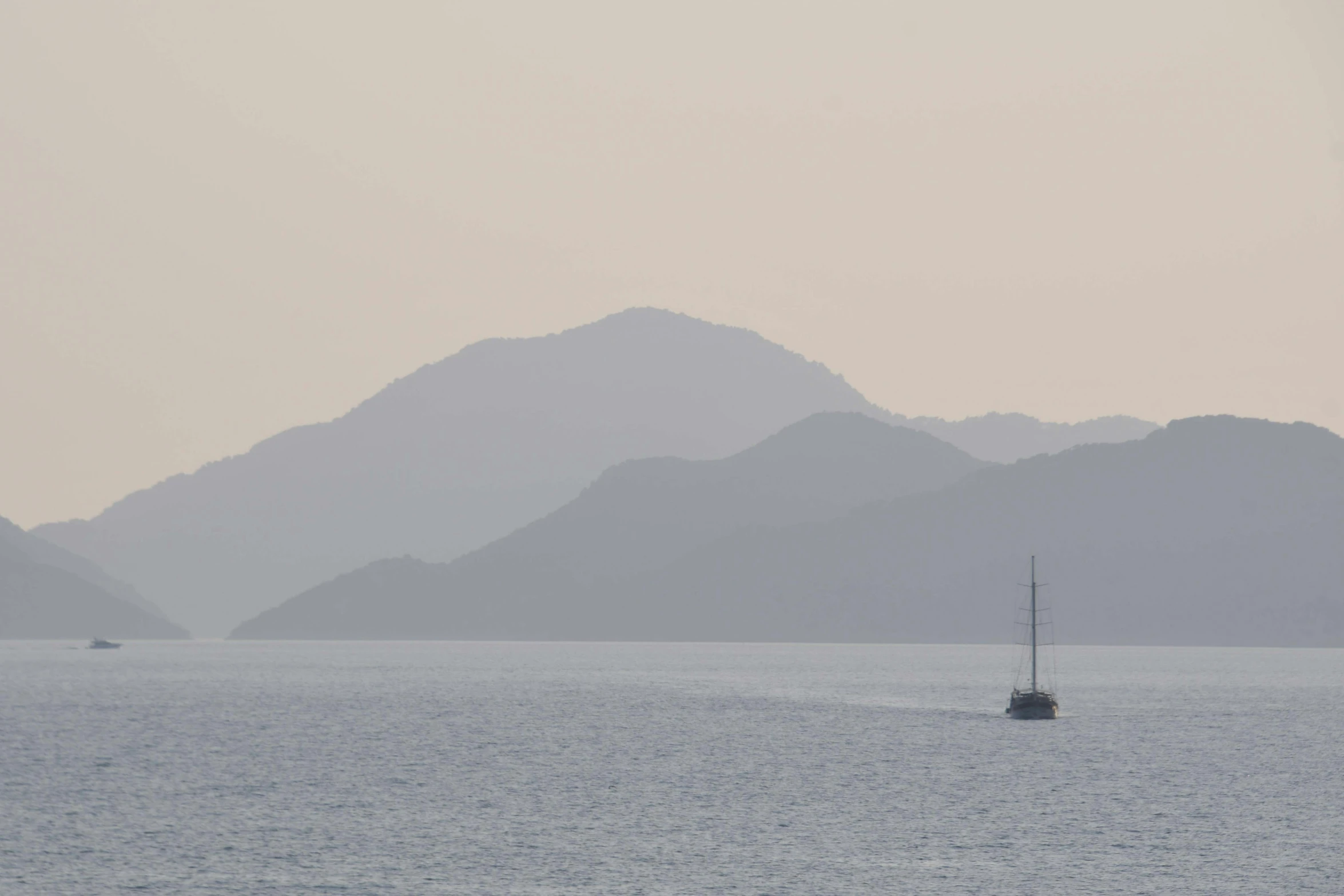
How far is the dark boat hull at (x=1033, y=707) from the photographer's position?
19288cm

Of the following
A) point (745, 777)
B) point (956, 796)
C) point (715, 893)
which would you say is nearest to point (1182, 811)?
point (956, 796)

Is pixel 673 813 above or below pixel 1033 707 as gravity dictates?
below

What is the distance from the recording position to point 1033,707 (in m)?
193

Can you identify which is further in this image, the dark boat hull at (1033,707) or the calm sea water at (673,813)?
the dark boat hull at (1033,707)

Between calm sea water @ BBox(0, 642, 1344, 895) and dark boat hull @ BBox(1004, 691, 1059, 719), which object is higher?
dark boat hull @ BBox(1004, 691, 1059, 719)

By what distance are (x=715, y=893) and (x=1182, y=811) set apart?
4490 cm

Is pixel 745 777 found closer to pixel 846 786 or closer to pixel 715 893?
pixel 846 786

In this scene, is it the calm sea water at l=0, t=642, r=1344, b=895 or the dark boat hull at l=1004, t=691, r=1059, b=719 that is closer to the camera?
the calm sea water at l=0, t=642, r=1344, b=895

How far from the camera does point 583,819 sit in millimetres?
→ 113188

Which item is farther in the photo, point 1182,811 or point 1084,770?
point 1084,770

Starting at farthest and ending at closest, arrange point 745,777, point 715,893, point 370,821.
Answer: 1. point 745,777
2. point 370,821
3. point 715,893

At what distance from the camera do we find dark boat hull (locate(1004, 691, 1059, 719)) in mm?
192875

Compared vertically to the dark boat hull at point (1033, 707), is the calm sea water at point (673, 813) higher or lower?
lower

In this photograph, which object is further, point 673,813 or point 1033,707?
point 1033,707
